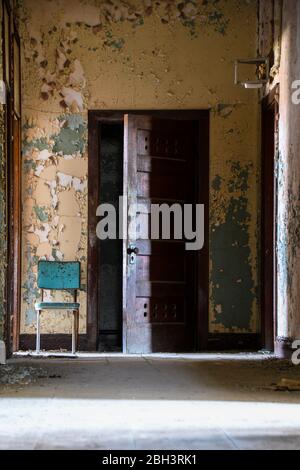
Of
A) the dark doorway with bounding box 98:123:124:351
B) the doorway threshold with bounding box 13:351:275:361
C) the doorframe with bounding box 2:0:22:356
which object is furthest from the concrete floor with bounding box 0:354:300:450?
the dark doorway with bounding box 98:123:124:351

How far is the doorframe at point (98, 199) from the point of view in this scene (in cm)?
779

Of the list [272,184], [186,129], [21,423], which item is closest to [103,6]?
[186,129]

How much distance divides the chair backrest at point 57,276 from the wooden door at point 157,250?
53 cm

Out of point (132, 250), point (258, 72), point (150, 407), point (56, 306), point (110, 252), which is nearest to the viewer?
point (150, 407)

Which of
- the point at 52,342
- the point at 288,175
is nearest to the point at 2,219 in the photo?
the point at 52,342

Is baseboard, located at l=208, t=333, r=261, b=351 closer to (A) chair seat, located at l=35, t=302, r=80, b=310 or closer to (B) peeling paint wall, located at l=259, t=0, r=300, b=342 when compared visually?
(B) peeling paint wall, located at l=259, t=0, r=300, b=342

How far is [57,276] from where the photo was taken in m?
7.66

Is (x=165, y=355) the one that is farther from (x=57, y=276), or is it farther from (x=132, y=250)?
(x=57, y=276)

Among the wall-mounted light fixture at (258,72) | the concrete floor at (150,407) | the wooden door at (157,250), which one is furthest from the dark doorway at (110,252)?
the concrete floor at (150,407)

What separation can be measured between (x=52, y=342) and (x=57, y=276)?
658 millimetres

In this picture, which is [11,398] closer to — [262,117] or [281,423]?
[281,423]

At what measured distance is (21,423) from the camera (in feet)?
10.4

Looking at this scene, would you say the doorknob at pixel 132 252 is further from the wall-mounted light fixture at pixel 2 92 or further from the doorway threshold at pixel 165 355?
the wall-mounted light fixture at pixel 2 92

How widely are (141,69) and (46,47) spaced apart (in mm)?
987
